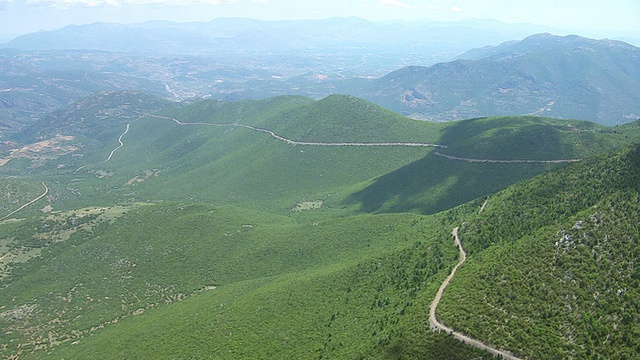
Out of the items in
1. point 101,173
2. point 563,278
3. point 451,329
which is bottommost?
point 101,173

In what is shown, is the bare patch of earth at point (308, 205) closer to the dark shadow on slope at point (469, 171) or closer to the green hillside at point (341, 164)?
the green hillside at point (341, 164)

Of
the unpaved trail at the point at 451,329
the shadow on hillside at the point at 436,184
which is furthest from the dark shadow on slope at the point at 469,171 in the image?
the unpaved trail at the point at 451,329

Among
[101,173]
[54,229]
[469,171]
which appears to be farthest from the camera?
[101,173]

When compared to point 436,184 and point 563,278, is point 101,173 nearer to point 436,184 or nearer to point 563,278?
point 436,184

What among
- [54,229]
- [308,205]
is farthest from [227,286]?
[308,205]

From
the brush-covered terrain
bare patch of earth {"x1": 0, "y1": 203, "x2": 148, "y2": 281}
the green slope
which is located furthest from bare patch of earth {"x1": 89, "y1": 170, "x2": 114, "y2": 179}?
the green slope

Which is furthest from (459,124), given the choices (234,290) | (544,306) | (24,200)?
(24,200)
